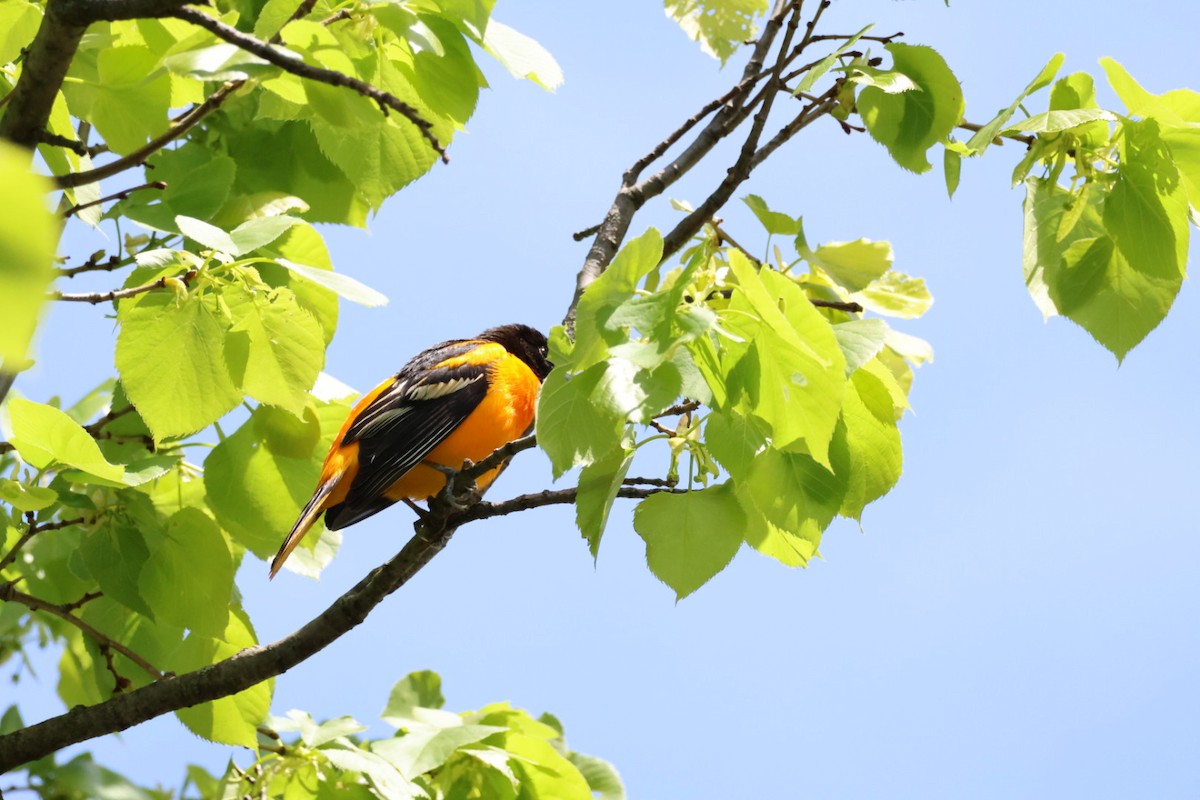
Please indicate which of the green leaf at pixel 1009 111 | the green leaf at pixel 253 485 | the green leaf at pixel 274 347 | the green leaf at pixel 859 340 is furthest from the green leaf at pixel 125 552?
the green leaf at pixel 1009 111

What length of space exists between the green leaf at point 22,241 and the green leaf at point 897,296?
2.73m

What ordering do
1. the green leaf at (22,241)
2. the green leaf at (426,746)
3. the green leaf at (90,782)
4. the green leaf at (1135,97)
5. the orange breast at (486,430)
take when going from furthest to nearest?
the orange breast at (486,430), the green leaf at (90,782), the green leaf at (426,746), the green leaf at (1135,97), the green leaf at (22,241)

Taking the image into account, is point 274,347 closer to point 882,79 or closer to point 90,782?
point 882,79

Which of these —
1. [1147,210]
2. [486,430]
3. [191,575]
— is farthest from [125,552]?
[1147,210]

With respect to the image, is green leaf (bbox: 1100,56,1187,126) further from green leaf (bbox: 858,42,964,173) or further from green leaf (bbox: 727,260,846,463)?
green leaf (bbox: 727,260,846,463)

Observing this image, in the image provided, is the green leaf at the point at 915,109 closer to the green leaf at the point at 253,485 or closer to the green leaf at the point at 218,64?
the green leaf at the point at 218,64

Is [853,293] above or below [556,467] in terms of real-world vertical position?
above

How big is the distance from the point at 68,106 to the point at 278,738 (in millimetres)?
1890

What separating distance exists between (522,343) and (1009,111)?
3.65 m

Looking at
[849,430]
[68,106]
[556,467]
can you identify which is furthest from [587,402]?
[68,106]

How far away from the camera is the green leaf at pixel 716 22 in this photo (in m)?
3.88

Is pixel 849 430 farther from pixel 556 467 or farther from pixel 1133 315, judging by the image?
pixel 1133 315

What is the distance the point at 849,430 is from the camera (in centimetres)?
219

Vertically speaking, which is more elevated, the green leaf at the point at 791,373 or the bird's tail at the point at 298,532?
the bird's tail at the point at 298,532
